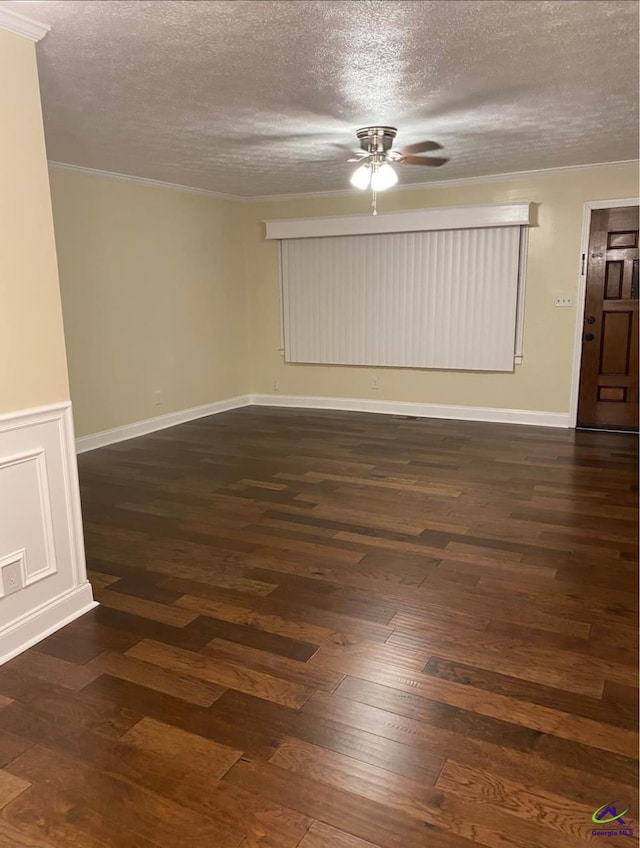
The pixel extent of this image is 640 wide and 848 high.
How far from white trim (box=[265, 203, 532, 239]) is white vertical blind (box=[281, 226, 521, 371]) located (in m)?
0.09

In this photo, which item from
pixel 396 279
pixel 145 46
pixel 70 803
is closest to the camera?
pixel 70 803

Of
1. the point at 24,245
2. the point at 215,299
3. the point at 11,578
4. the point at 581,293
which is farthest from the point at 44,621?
the point at 581,293

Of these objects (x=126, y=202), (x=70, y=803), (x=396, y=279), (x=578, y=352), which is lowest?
(x=70, y=803)

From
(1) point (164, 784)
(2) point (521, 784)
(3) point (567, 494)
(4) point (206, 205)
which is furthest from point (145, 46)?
(4) point (206, 205)

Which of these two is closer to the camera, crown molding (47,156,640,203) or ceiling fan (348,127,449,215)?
ceiling fan (348,127,449,215)

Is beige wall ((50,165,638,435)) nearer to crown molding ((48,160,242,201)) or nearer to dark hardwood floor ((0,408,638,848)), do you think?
crown molding ((48,160,242,201))

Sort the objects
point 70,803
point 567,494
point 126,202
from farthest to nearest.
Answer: point 126,202
point 567,494
point 70,803

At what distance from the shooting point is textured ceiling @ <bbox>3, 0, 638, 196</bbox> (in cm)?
232

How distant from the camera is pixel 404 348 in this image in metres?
6.59

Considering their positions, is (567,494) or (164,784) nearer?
(164,784)

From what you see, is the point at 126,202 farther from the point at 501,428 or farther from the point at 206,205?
the point at 501,428

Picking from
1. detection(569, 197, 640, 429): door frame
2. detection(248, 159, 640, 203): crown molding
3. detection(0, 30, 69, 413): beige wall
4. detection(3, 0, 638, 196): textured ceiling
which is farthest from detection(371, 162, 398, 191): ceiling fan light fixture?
detection(569, 197, 640, 429): door frame

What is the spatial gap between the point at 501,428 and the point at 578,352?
1009 millimetres

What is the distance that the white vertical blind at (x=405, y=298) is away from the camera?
19.9 feet
